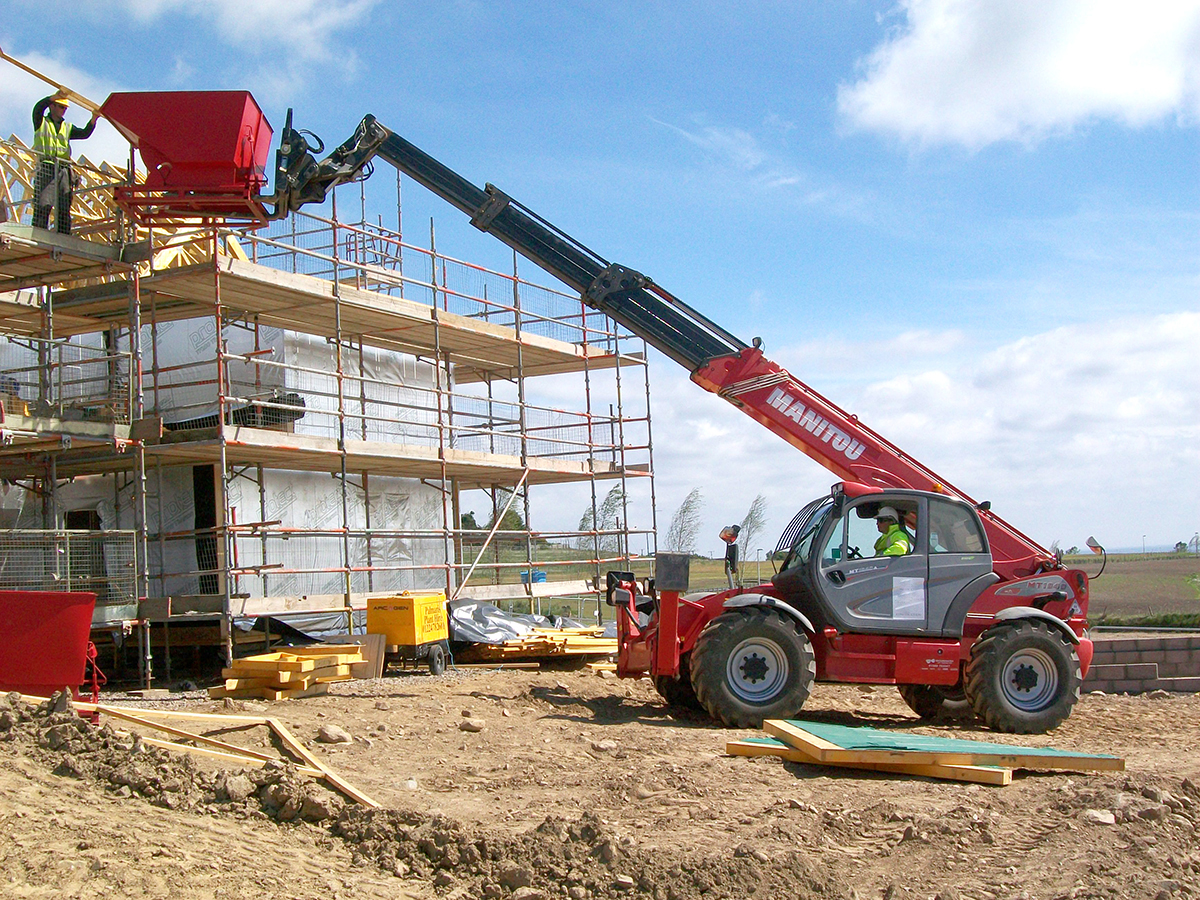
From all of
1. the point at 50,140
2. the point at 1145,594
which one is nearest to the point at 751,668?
the point at 50,140

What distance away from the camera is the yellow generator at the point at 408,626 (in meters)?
14.3

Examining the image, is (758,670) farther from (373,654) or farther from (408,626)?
(373,654)

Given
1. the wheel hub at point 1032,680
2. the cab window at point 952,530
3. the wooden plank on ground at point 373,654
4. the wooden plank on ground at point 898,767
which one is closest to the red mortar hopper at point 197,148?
the wooden plank on ground at point 373,654

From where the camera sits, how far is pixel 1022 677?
10773 millimetres

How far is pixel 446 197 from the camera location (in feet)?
43.3

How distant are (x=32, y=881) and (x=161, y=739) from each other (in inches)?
134

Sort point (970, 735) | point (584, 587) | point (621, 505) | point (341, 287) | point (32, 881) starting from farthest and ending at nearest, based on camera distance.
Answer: point (621, 505), point (584, 587), point (341, 287), point (970, 735), point (32, 881)

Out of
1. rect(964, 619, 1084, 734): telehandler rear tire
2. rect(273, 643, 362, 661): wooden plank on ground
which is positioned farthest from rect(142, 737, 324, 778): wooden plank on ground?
rect(964, 619, 1084, 734): telehandler rear tire

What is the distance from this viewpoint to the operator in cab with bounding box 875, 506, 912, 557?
10.9m

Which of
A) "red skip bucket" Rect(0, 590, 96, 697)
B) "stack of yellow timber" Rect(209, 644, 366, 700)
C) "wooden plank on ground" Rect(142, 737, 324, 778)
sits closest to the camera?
"wooden plank on ground" Rect(142, 737, 324, 778)

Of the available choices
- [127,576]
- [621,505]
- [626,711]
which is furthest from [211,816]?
[621,505]

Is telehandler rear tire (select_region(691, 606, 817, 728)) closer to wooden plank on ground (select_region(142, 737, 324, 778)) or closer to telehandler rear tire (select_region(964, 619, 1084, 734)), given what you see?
telehandler rear tire (select_region(964, 619, 1084, 734))

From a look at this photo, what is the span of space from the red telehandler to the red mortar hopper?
21.1ft

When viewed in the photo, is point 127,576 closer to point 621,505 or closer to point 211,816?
point 211,816
